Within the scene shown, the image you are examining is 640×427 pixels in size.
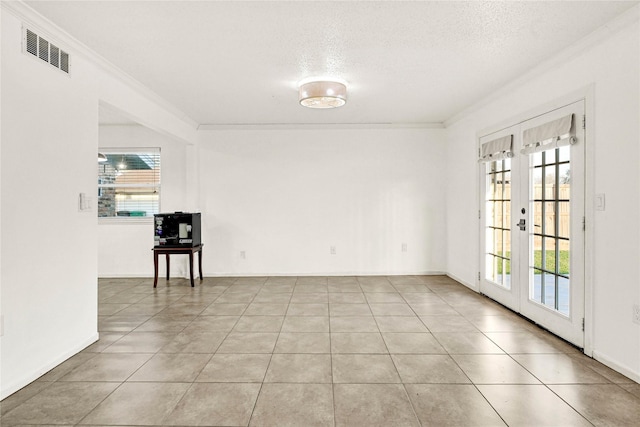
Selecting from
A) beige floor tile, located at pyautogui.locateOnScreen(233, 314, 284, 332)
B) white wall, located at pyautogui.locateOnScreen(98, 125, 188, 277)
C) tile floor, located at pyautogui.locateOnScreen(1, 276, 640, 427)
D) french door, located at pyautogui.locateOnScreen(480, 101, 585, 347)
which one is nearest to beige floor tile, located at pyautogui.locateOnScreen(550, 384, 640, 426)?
tile floor, located at pyautogui.locateOnScreen(1, 276, 640, 427)

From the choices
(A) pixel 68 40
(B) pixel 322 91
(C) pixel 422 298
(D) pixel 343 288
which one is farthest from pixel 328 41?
(D) pixel 343 288

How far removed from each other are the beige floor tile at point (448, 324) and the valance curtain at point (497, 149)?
1879 mm

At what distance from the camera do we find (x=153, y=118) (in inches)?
164

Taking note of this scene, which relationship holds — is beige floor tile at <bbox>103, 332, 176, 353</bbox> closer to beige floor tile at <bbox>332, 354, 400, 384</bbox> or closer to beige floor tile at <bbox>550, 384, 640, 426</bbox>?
beige floor tile at <bbox>332, 354, 400, 384</bbox>

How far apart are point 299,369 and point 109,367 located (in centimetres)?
143

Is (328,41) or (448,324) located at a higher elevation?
(328,41)

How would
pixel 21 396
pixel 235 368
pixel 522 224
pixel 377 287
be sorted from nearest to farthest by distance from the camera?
pixel 21 396 < pixel 235 368 < pixel 522 224 < pixel 377 287

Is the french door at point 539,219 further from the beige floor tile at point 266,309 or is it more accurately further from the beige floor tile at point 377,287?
the beige floor tile at point 266,309

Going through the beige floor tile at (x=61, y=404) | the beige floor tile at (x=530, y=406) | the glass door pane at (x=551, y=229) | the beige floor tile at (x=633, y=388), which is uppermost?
the glass door pane at (x=551, y=229)

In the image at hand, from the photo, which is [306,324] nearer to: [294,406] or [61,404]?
[294,406]

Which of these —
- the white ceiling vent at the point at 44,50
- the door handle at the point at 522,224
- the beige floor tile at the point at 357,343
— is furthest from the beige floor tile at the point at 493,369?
the white ceiling vent at the point at 44,50

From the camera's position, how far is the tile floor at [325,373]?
6.45ft

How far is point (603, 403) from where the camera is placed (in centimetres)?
205

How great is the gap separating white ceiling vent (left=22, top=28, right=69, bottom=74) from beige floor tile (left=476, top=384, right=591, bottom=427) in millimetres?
3770
